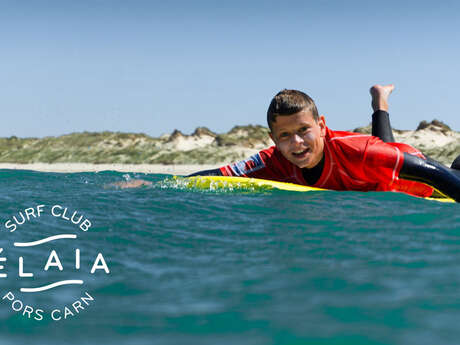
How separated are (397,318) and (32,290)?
170cm

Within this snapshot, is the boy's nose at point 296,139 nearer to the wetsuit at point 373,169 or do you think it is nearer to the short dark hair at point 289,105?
the short dark hair at point 289,105

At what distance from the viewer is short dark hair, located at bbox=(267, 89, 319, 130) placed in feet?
15.1

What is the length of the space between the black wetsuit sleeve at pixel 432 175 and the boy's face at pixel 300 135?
90 centimetres

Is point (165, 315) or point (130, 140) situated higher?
point (130, 140)

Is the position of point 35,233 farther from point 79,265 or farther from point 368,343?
point 368,343

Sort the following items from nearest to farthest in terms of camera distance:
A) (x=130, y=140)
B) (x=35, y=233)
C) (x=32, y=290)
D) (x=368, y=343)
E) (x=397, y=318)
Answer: (x=368, y=343) < (x=397, y=318) < (x=32, y=290) < (x=35, y=233) < (x=130, y=140)

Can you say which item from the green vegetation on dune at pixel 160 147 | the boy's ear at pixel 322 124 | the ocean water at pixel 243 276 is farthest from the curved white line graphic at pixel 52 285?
the green vegetation on dune at pixel 160 147

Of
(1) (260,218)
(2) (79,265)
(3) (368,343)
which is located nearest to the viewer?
(3) (368,343)

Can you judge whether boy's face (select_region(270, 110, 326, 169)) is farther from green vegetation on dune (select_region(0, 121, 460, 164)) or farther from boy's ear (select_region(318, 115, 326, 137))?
green vegetation on dune (select_region(0, 121, 460, 164))

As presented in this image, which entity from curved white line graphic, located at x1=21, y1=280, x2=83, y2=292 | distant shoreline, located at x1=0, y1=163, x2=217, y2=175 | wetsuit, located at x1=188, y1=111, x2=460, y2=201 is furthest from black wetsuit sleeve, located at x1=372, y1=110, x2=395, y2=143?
distant shoreline, located at x1=0, y1=163, x2=217, y2=175

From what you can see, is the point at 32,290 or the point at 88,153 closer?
the point at 32,290

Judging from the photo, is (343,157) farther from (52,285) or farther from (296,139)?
(52,285)

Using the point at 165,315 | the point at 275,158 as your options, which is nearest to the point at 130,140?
the point at 275,158

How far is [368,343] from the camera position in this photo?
1.67m
